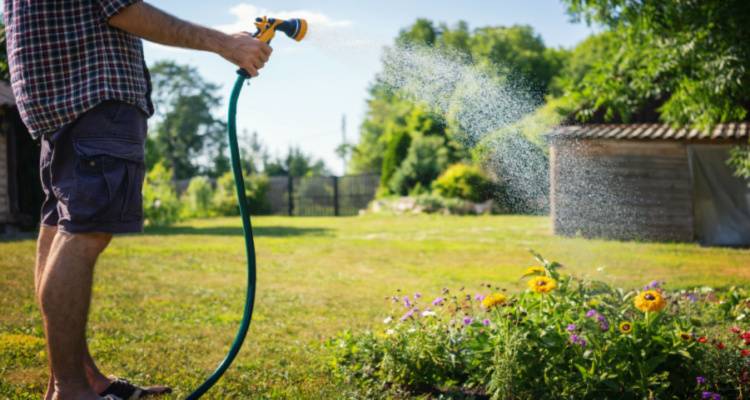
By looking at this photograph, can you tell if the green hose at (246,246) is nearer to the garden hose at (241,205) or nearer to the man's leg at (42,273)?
the garden hose at (241,205)

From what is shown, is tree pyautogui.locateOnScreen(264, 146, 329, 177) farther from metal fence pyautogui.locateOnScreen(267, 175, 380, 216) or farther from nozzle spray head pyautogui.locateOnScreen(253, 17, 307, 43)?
nozzle spray head pyautogui.locateOnScreen(253, 17, 307, 43)

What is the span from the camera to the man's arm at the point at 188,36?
2012mm

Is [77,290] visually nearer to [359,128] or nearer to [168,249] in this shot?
[168,249]

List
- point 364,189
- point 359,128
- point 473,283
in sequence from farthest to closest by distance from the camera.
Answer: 1. point 359,128
2. point 364,189
3. point 473,283

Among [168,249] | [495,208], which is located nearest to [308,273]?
[168,249]

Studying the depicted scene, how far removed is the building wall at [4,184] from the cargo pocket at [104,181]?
999 cm

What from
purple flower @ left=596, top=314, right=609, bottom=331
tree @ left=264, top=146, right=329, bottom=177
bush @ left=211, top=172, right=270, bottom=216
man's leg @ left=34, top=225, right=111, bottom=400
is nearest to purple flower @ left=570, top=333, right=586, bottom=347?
purple flower @ left=596, top=314, right=609, bottom=331

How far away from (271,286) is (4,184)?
704 centimetres

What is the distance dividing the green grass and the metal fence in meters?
13.2

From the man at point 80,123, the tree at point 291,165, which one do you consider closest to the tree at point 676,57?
the man at point 80,123

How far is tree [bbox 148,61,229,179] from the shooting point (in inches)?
1815

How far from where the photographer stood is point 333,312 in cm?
476

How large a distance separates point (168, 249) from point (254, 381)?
6.64m

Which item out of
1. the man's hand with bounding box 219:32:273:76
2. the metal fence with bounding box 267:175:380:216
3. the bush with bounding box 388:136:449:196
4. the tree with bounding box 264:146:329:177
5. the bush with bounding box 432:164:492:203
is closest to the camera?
the man's hand with bounding box 219:32:273:76
